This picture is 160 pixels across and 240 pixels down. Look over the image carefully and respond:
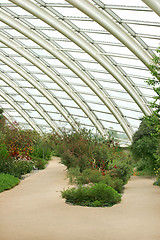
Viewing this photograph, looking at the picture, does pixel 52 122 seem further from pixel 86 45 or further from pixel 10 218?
pixel 10 218

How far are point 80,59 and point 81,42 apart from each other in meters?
3.14

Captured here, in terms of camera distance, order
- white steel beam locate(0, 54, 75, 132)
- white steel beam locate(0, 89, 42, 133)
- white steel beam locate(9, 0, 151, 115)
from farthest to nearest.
Result: white steel beam locate(0, 89, 42, 133), white steel beam locate(0, 54, 75, 132), white steel beam locate(9, 0, 151, 115)

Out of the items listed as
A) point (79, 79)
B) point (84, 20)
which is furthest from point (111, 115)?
point (84, 20)

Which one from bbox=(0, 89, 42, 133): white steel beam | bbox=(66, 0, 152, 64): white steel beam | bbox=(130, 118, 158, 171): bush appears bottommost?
bbox=(130, 118, 158, 171): bush

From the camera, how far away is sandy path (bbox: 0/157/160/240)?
645 cm

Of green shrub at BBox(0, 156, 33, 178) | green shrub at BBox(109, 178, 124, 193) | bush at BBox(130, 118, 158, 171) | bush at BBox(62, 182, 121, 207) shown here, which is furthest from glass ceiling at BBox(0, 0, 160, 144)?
bush at BBox(62, 182, 121, 207)

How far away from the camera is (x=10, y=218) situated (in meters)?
7.77

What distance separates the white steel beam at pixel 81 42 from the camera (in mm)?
16547

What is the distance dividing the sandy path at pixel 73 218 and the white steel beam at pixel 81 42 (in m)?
8.75

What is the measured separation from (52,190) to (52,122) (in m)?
21.1

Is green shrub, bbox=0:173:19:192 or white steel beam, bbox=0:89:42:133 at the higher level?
white steel beam, bbox=0:89:42:133

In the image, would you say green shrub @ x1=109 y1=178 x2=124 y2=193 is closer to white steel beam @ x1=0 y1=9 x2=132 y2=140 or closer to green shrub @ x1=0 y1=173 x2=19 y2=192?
green shrub @ x1=0 y1=173 x2=19 y2=192

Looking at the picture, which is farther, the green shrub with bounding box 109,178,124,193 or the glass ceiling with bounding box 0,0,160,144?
the glass ceiling with bounding box 0,0,160,144

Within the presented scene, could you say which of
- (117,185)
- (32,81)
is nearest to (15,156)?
(117,185)
